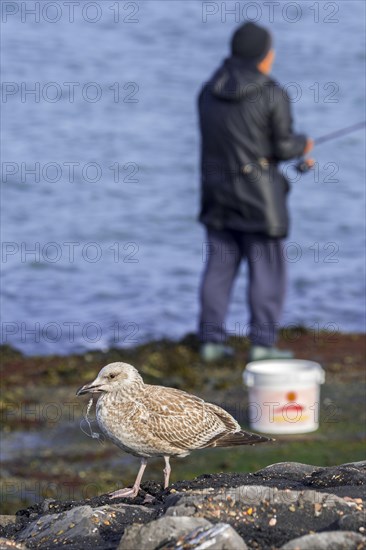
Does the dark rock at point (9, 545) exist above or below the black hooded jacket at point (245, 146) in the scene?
below

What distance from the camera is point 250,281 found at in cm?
1238

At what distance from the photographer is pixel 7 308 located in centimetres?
1761

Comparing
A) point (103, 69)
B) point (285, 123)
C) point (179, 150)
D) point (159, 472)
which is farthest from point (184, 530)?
point (103, 69)

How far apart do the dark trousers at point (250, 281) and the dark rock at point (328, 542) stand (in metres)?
6.90

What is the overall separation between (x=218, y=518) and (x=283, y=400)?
465 centimetres

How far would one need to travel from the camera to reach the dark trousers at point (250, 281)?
479 inches

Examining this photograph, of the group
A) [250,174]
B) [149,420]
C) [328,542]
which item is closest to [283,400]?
[250,174]

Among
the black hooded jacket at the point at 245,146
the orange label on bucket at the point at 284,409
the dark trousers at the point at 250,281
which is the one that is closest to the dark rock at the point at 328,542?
the orange label on bucket at the point at 284,409

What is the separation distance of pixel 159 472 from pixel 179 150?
23889 millimetres

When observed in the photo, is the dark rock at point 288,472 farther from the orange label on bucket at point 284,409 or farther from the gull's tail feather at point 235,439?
the orange label on bucket at point 284,409

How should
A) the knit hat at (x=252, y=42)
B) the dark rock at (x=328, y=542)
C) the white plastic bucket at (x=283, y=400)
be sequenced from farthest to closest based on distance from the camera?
the knit hat at (x=252, y=42), the white plastic bucket at (x=283, y=400), the dark rock at (x=328, y=542)

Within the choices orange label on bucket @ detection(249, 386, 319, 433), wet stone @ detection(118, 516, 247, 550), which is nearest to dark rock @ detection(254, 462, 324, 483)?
wet stone @ detection(118, 516, 247, 550)

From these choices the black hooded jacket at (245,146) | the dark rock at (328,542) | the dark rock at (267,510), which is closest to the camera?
the dark rock at (328,542)

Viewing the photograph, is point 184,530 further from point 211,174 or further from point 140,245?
point 140,245
